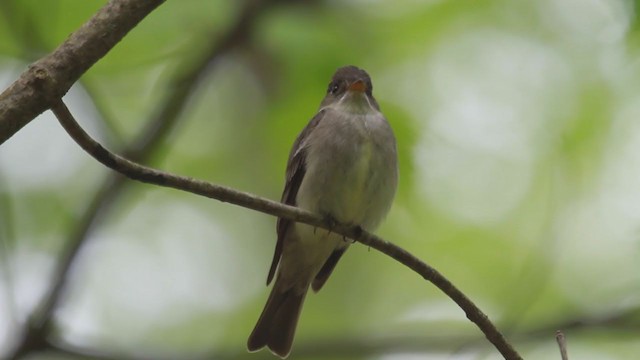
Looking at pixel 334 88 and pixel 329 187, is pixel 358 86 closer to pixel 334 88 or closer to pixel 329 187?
pixel 334 88

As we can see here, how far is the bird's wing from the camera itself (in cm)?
537

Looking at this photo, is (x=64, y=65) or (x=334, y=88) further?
(x=334, y=88)

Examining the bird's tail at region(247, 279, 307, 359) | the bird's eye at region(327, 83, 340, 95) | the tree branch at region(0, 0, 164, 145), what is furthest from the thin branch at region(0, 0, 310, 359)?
the tree branch at region(0, 0, 164, 145)

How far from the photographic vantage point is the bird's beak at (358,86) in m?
5.54

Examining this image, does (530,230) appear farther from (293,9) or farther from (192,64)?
(192,64)

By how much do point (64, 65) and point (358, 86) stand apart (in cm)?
291

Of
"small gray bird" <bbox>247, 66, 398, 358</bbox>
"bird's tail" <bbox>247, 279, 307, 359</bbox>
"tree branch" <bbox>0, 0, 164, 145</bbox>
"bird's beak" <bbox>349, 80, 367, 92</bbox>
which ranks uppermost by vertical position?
"bird's beak" <bbox>349, 80, 367, 92</bbox>

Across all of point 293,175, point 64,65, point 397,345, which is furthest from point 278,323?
point 64,65

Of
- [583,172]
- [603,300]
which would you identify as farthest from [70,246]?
[583,172]

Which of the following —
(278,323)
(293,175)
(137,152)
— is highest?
(293,175)

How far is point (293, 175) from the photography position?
213 inches

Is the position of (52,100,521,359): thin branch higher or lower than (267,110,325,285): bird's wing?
lower

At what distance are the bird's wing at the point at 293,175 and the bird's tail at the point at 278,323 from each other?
0.27 meters

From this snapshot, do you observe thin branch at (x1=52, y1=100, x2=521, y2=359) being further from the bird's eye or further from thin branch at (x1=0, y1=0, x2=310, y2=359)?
the bird's eye
